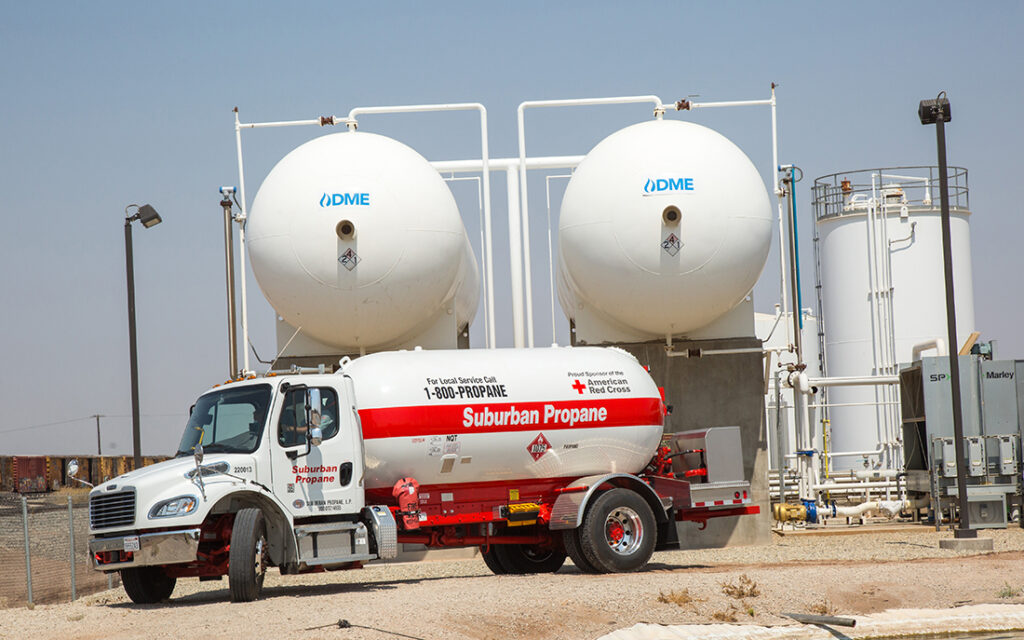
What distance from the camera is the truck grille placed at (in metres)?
11.4

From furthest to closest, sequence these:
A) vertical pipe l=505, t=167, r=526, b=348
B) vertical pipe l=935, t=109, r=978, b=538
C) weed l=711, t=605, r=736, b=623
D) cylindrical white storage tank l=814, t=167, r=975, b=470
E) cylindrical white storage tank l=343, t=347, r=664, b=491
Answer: cylindrical white storage tank l=814, t=167, r=975, b=470 < vertical pipe l=505, t=167, r=526, b=348 < vertical pipe l=935, t=109, r=978, b=538 < cylindrical white storage tank l=343, t=347, r=664, b=491 < weed l=711, t=605, r=736, b=623

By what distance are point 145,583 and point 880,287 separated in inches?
799

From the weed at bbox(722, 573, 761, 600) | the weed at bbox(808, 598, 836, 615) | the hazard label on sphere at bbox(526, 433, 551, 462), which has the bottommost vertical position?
the weed at bbox(808, 598, 836, 615)

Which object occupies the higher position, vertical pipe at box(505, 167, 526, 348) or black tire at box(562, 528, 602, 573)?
vertical pipe at box(505, 167, 526, 348)

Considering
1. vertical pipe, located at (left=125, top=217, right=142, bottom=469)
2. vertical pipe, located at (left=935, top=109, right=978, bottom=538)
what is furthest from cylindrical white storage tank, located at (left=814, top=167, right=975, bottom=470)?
vertical pipe, located at (left=125, top=217, right=142, bottom=469)

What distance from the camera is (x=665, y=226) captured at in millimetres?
15438

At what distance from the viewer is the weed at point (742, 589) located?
11102mm

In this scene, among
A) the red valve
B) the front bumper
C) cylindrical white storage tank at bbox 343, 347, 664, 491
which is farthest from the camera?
cylindrical white storage tank at bbox 343, 347, 664, 491

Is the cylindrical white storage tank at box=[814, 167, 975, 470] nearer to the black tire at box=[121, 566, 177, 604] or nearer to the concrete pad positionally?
the concrete pad

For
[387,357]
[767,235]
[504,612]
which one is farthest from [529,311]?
[504,612]

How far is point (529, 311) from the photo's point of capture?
719 inches

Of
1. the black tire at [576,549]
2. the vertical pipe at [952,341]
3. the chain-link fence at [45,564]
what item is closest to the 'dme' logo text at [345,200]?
the chain-link fence at [45,564]

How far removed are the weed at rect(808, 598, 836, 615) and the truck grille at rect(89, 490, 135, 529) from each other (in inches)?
247

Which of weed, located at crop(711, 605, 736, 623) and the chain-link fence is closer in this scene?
weed, located at crop(711, 605, 736, 623)
